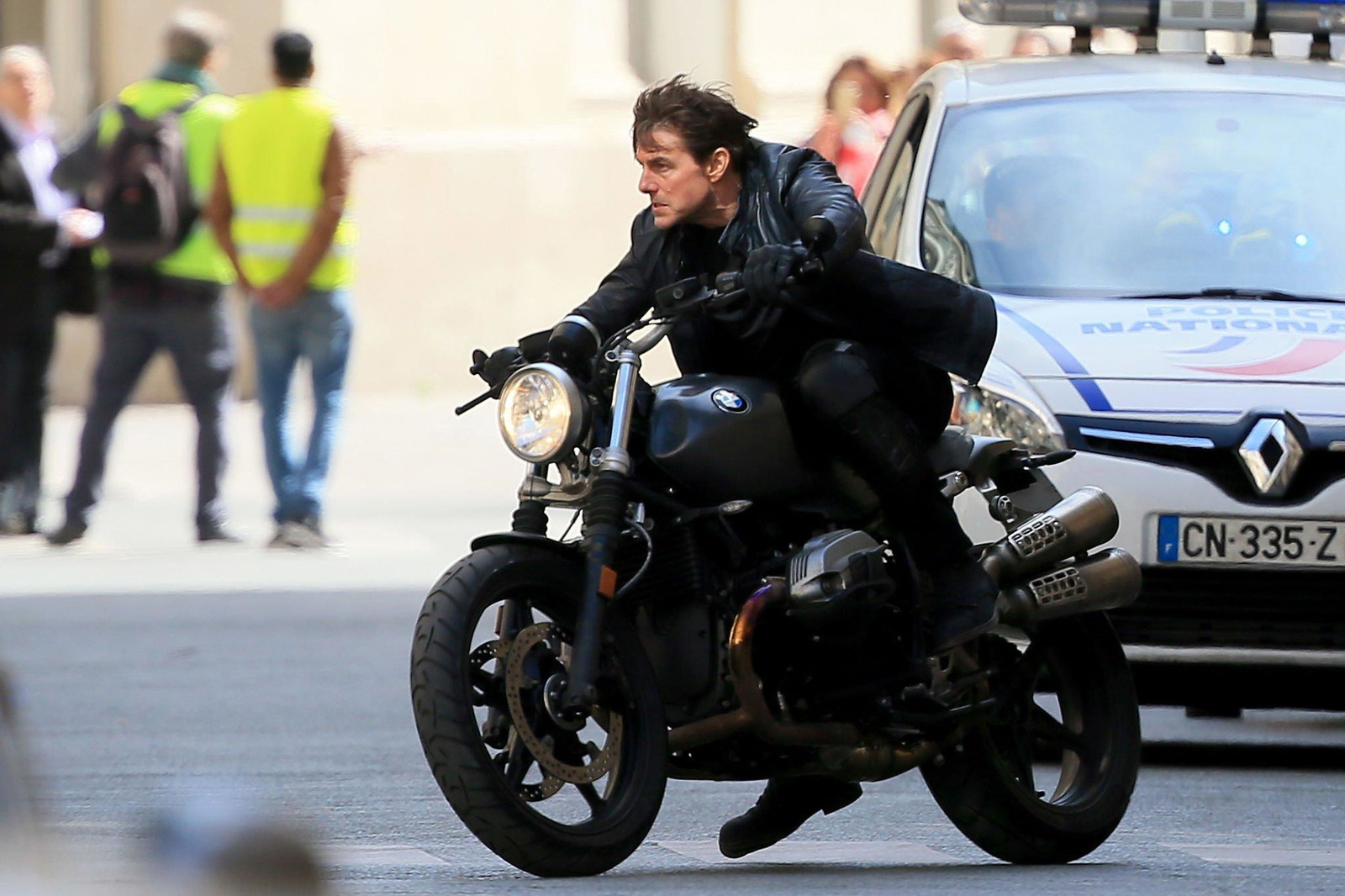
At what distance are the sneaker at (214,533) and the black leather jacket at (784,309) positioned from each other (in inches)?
305

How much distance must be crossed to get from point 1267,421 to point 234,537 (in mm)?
7006

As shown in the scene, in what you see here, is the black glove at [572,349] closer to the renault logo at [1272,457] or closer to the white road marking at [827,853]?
Answer: the white road marking at [827,853]

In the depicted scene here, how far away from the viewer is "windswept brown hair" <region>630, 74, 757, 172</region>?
5680 millimetres

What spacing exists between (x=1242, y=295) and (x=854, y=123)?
18.6ft

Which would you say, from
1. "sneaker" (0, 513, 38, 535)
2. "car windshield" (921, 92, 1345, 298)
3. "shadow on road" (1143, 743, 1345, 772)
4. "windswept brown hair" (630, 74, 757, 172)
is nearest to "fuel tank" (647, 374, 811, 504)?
"windswept brown hair" (630, 74, 757, 172)

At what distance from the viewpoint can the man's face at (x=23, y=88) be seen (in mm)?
13867

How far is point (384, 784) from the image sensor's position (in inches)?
279

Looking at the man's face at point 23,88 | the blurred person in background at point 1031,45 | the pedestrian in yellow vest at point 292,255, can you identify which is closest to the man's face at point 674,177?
the pedestrian in yellow vest at point 292,255

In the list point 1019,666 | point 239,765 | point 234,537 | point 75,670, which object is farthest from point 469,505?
point 1019,666

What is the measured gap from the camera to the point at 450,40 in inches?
798

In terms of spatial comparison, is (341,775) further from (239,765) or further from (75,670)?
(75,670)

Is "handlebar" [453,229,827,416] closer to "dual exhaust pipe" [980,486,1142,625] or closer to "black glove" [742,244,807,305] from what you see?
"black glove" [742,244,807,305]

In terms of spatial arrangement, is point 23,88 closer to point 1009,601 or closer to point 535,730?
point 1009,601

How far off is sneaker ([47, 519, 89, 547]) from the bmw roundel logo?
8.16 metres
